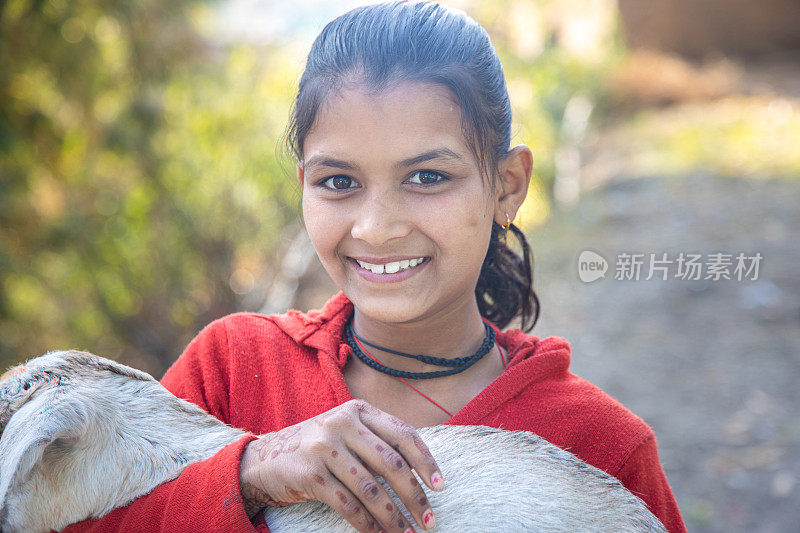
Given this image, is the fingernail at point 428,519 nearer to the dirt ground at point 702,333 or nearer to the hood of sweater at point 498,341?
the hood of sweater at point 498,341

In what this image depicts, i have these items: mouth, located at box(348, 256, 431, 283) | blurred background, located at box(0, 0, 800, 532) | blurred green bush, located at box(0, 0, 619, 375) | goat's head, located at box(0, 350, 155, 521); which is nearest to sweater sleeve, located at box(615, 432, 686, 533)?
mouth, located at box(348, 256, 431, 283)

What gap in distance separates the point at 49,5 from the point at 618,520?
490cm

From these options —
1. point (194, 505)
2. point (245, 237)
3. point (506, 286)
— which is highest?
point (506, 286)

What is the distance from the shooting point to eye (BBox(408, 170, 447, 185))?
1.75m

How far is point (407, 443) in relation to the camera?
138 centimetres

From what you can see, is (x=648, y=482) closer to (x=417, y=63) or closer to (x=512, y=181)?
(x=512, y=181)

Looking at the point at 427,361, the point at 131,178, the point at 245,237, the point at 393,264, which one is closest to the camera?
the point at 393,264

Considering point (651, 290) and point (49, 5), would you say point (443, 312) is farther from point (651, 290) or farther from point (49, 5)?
point (651, 290)

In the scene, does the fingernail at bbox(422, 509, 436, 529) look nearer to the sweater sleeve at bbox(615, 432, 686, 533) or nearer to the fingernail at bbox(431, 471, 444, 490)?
the fingernail at bbox(431, 471, 444, 490)

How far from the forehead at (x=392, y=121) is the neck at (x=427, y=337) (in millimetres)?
541

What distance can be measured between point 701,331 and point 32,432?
21.3 ft

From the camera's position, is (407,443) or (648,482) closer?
(407,443)

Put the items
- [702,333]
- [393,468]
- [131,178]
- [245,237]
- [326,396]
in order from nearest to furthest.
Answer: [393,468], [326,396], [131,178], [245,237], [702,333]

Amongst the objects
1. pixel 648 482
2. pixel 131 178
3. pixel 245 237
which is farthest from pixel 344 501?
pixel 245 237
